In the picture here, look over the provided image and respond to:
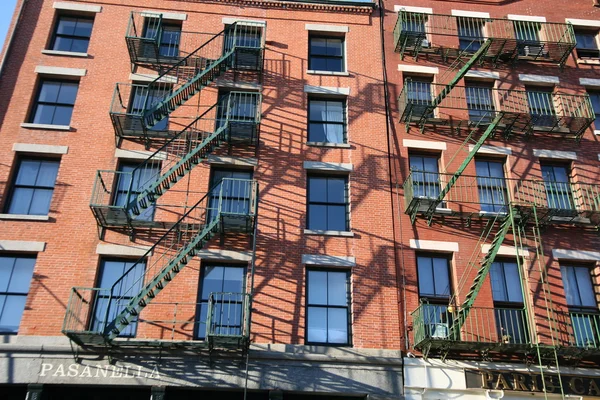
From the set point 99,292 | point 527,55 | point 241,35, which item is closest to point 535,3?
point 527,55

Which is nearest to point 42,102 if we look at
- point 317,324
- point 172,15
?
point 172,15

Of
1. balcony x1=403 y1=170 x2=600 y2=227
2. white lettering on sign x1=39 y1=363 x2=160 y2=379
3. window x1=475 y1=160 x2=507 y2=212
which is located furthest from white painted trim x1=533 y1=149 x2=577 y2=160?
white lettering on sign x1=39 y1=363 x2=160 y2=379

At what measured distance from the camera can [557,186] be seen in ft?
70.3

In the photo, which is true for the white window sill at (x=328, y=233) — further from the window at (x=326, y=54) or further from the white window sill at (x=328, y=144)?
the window at (x=326, y=54)

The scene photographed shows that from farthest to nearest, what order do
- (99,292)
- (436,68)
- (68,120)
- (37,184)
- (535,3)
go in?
(535,3) → (436,68) → (68,120) → (37,184) → (99,292)

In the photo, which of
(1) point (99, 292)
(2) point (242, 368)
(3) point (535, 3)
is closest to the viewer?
(2) point (242, 368)

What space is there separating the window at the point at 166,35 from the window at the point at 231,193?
18.3 feet

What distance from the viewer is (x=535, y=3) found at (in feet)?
83.5

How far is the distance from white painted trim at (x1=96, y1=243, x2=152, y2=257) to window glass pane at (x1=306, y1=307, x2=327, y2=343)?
17.6 ft

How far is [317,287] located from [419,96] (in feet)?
27.8

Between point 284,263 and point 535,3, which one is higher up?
point 535,3

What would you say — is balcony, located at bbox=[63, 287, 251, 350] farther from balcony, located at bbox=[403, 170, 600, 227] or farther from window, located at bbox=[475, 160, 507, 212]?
window, located at bbox=[475, 160, 507, 212]

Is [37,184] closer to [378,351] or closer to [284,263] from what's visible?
[284,263]

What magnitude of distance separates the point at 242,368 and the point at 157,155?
7.61m
